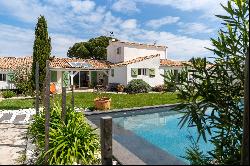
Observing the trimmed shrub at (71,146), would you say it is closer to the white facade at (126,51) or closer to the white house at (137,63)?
the white house at (137,63)

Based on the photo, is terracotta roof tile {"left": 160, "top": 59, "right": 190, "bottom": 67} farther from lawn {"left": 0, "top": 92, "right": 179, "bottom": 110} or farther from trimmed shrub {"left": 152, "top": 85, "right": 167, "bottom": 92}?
lawn {"left": 0, "top": 92, "right": 179, "bottom": 110}

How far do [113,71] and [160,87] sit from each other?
6264mm

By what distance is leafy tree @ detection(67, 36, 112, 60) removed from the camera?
56.8 metres

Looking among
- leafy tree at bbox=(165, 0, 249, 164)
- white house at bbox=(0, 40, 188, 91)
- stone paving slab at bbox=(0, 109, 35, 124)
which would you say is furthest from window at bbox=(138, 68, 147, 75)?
leafy tree at bbox=(165, 0, 249, 164)

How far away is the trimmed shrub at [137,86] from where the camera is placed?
110 ft

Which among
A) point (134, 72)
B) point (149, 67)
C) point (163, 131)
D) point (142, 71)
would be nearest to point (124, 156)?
point (163, 131)

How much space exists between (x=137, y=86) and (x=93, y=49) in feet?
84.1

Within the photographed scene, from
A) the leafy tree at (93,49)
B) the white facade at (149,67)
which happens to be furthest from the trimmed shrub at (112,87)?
the leafy tree at (93,49)

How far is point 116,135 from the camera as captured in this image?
702 cm

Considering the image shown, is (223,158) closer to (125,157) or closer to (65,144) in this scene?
(125,157)

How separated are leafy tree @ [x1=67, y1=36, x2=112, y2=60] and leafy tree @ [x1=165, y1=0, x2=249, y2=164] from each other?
51.0 m

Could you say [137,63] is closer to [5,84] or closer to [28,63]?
Answer: [28,63]

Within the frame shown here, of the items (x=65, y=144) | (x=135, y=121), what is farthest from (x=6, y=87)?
(x=65, y=144)

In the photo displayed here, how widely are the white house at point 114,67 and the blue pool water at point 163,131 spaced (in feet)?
54.6
